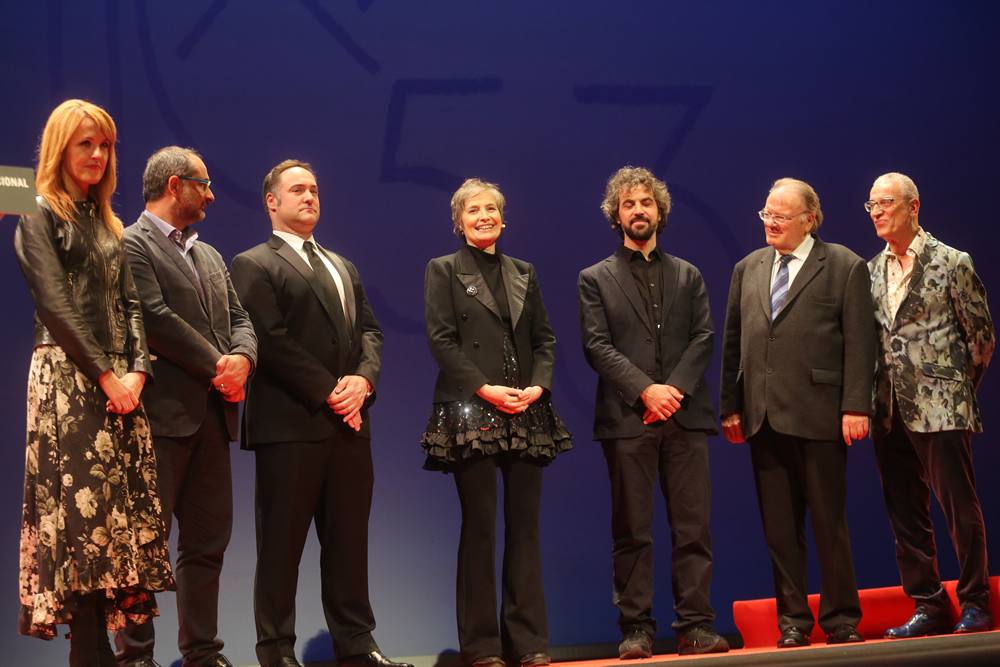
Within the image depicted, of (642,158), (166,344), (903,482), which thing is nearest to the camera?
(166,344)

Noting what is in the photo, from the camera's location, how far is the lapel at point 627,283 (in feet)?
14.0

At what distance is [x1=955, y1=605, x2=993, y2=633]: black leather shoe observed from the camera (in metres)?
4.18

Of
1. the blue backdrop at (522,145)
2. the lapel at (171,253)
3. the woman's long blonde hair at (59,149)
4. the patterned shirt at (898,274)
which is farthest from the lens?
the blue backdrop at (522,145)

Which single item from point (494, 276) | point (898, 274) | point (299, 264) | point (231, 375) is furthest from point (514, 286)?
point (898, 274)

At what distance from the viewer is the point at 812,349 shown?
13.8 feet

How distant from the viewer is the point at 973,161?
5.79m

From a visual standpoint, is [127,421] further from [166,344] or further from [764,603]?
[764,603]

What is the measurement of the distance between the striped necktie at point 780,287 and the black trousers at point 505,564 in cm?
112

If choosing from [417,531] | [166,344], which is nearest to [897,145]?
[417,531]

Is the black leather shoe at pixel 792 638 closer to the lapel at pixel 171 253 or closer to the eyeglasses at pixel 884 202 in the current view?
the eyeglasses at pixel 884 202

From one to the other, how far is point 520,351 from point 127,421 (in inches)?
56.3

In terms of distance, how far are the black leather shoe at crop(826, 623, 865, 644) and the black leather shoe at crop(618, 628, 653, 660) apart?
0.65 metres

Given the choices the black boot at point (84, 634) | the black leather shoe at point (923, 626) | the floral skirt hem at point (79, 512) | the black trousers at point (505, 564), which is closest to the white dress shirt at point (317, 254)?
the black trousers at point (505, 564)

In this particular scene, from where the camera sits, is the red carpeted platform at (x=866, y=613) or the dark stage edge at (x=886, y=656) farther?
the red carpeted platform at (x=866, y=613)
